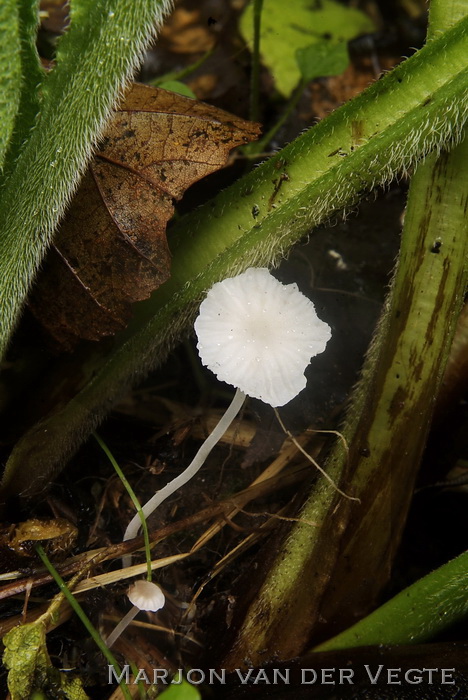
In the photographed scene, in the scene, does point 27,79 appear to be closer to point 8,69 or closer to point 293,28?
point 8,69

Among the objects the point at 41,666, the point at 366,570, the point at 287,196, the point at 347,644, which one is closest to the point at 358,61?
the point at 287,196

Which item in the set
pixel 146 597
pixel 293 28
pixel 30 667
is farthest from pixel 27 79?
pixel 293 28

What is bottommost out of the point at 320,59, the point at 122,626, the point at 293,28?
the point at 122,626

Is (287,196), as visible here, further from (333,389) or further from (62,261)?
(333,389)

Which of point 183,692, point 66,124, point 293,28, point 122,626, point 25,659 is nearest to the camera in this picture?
point 183,692

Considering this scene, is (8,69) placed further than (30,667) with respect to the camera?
No

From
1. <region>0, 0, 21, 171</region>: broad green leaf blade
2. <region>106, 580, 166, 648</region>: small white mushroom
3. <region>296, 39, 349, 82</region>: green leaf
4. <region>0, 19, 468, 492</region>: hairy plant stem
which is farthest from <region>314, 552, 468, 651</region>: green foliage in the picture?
<region>296, 39, 349, 82</region>: green leaf

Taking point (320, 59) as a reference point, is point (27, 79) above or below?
below
